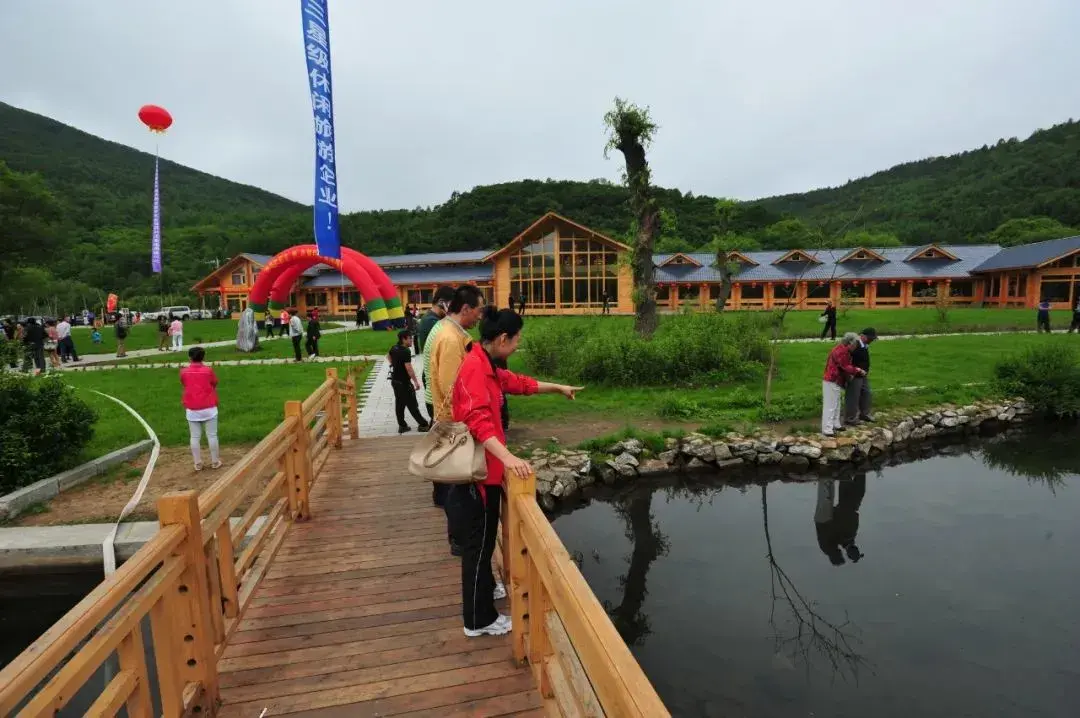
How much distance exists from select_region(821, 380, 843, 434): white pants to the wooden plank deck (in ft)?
21.8

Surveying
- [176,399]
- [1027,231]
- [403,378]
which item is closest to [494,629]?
[403,378]

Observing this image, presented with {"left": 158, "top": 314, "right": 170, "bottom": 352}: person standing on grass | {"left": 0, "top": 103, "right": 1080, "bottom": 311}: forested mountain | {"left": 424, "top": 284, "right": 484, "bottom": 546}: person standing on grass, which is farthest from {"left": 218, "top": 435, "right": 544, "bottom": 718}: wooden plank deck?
{"left": 0, "top": 103, "right": 1080, "bottom": 311}: forested mountain

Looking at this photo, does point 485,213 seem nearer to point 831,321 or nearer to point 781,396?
point 831,321

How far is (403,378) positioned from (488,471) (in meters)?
5.07

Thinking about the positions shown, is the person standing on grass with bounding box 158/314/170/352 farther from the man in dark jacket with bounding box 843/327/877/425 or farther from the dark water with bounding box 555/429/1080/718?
the man in dark jacket with bounding box 843/327/877/425

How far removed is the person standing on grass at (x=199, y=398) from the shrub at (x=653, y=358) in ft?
24.4

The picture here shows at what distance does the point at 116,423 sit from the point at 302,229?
204ft

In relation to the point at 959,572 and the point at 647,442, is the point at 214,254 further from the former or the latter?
the point at 959,572

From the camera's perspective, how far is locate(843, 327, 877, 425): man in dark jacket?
28.8ft

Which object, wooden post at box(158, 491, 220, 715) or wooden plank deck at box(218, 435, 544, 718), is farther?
wooden plank deck at box(218, 435, 544, 718)

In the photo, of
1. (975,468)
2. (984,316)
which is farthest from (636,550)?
(984,316)

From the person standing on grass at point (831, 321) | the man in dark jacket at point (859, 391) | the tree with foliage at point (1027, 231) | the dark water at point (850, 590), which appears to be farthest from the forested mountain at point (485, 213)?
the dark water at point (850, 590)

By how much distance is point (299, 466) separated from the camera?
15.4ft

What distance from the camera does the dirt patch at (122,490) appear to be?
5.91m
